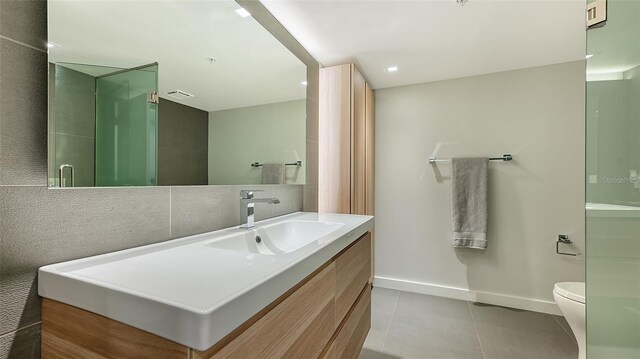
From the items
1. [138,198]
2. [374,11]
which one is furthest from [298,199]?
[374,11]

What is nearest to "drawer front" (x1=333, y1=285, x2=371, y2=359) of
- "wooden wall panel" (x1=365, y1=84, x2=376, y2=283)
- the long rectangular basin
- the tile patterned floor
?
the long rectangular basin

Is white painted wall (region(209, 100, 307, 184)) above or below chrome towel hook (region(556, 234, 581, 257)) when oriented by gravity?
above

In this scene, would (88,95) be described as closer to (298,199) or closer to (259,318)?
(259,318)

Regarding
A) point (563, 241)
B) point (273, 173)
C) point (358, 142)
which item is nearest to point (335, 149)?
point (358, 142)

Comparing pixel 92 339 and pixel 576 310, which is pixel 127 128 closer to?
pixel 92 339

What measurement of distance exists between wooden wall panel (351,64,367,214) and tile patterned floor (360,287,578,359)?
889 millimetres

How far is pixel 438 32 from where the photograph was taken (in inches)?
69.4

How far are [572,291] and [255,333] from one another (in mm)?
2052

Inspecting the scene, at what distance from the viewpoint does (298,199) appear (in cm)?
184

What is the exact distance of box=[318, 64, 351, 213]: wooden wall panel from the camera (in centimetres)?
208

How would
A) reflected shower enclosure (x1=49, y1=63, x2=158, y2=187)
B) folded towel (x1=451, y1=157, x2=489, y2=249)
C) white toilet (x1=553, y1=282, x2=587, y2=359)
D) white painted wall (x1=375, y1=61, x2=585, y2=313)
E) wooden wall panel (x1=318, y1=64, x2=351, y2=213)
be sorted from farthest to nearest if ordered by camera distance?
1. folded towel (x1=451, y1=157, x2=489, y2=249)
2. white painted wall (x1=375, y1=61, x2=585, y2=313)
3. wooden wall panel (x1=318, y1=64, x2=351, y2=213)
4. white toilet (x1=553, y1=282, x2=587, y2=359)
5. reflected shower enclosure (x1=49, y1=63, x2=158, y2=187)

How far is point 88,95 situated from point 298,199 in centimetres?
125

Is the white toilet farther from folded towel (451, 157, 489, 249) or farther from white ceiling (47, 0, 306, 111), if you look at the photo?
white ceiling (47, 0, 306, 111)

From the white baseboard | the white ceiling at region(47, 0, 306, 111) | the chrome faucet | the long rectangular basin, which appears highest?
the white ceiling at region(47, 0, 306, 111)
